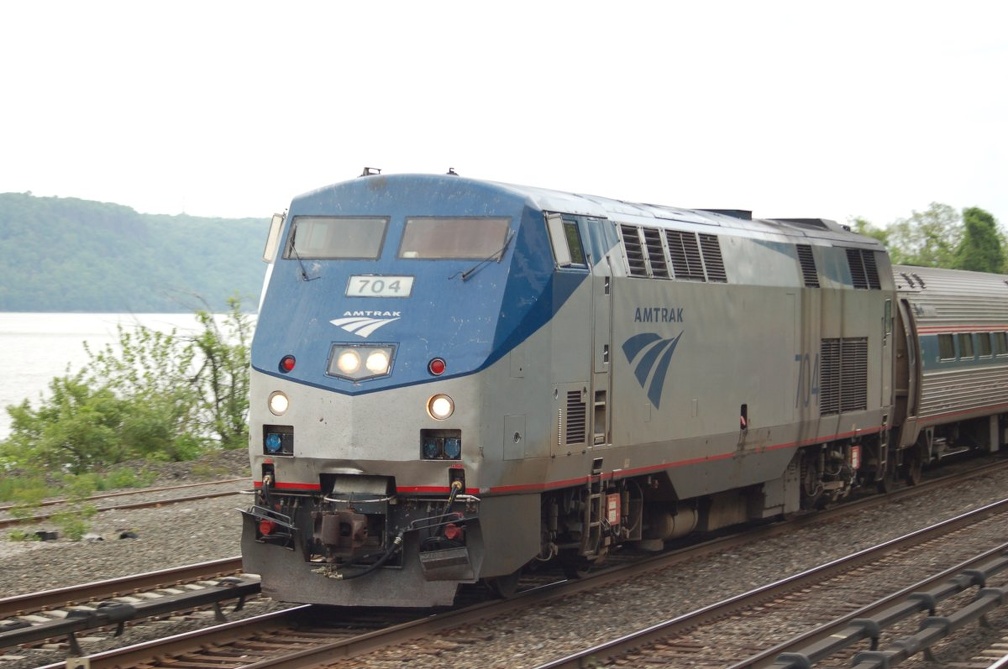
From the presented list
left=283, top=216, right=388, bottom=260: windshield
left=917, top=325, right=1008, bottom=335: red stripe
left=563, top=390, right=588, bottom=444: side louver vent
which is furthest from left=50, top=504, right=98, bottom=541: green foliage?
left=917, top=325, right=1008, bottom=335: red stripe

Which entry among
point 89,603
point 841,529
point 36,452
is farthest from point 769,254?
point 36,452

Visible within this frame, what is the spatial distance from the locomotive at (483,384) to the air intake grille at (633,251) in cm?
3

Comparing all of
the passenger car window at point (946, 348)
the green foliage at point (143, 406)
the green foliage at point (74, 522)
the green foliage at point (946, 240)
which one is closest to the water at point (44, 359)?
the green foliage at point (143, 406)

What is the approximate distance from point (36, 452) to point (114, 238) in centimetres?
8399

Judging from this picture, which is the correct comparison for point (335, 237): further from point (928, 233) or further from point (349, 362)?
point (928, 233)

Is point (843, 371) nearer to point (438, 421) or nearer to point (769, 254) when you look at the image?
point (769, 254)

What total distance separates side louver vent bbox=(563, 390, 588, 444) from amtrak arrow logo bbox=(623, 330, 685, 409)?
2.96 ft

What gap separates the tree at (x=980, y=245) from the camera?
6197cm

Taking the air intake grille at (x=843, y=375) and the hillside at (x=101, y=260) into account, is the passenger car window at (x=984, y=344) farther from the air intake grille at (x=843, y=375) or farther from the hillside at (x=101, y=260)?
the hillside at (x=101, y=260)

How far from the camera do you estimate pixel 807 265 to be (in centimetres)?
1544

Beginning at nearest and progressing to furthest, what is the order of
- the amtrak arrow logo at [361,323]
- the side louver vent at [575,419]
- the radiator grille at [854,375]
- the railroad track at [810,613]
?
the railroad track at [810,613], the amtrak arrow logo at [361,323], the side louver vent at [575,419], the radiator grille at [854,375]

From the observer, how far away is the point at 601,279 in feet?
36.4

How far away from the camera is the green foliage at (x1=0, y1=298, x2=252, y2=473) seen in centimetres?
2459

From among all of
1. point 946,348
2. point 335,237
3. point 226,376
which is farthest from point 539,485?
point 226,376
